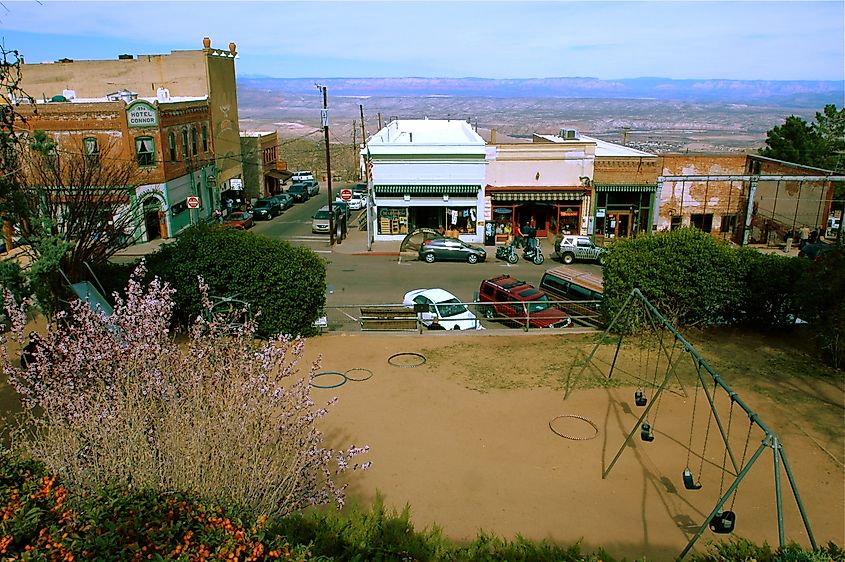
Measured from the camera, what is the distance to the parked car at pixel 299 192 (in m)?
47.8

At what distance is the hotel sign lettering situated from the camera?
1230 inches

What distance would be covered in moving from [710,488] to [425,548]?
18.3ft

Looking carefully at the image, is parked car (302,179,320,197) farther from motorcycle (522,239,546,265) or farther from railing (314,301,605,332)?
railing (314,301,605,332)

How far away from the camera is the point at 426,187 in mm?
33781

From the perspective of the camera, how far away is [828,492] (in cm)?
960

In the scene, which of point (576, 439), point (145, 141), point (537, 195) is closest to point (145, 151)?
point (145, 141)

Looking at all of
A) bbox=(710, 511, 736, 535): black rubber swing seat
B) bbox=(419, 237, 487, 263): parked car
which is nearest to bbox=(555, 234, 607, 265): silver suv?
bbox=(419, 237, 487, 263): parked car

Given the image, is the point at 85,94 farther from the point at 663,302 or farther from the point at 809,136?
the point at 809,136

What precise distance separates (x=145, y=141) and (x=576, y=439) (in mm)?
29046

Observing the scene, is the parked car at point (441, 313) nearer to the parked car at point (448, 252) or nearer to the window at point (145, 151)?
the parked car at point (448, 252)

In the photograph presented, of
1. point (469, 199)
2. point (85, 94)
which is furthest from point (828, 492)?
point (85, 94)

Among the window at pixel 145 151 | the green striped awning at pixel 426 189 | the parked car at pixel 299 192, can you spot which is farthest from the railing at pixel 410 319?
the parked car at pixel 299 192

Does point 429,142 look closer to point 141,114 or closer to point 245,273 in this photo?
point 141,114

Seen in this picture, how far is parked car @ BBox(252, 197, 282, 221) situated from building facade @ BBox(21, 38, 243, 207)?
8.73 ft
